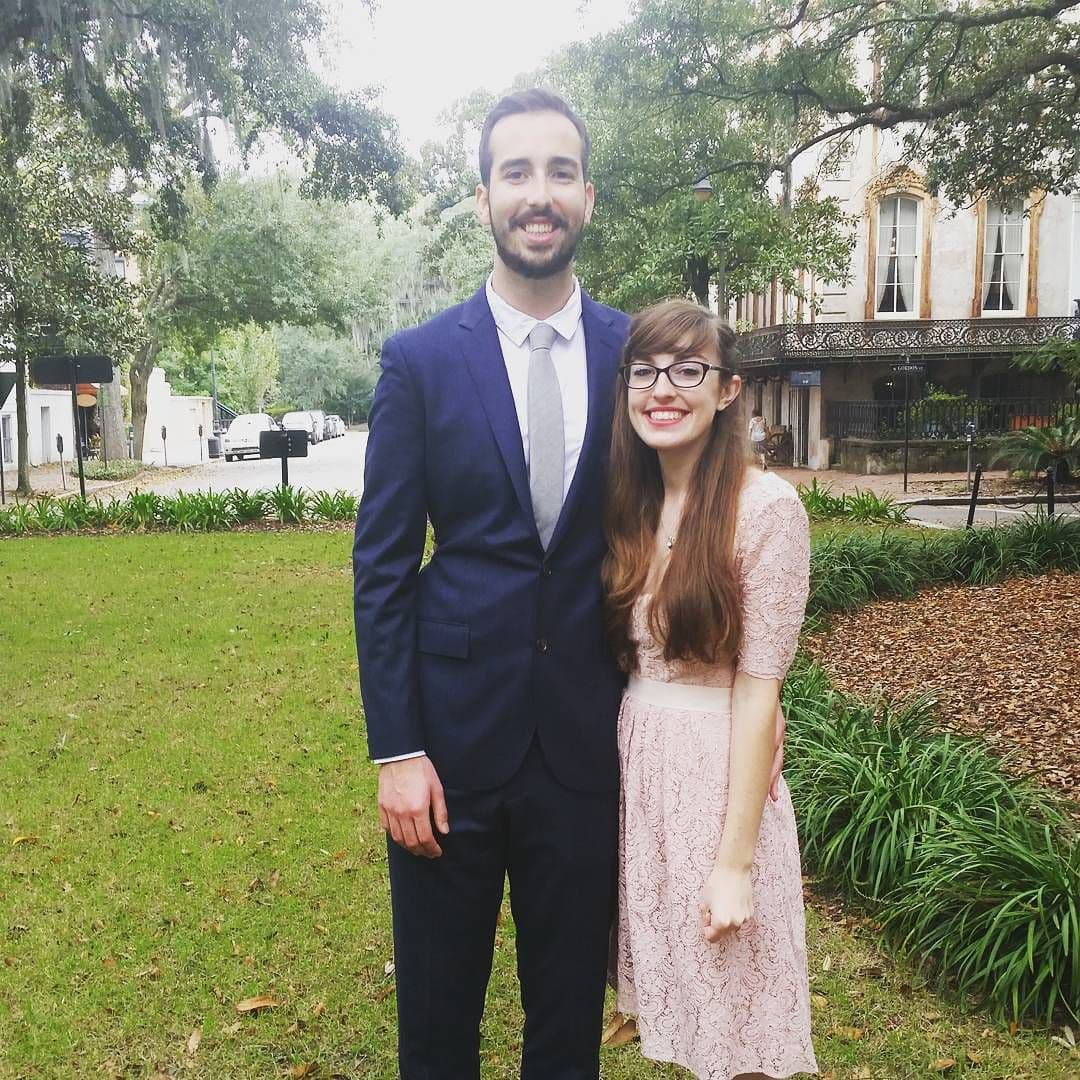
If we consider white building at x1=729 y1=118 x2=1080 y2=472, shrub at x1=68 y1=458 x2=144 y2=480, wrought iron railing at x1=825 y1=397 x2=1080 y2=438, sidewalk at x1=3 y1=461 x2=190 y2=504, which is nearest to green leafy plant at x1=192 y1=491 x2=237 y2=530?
sidewalk at x1=3 y1=461 x2=190 y2=504

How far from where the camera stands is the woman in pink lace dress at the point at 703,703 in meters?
2.15

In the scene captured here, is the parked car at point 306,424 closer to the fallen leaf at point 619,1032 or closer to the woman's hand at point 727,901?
the fallen leaf at point 619,1032

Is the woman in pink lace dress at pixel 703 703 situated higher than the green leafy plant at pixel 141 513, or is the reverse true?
the woman in pink lace dress at pixel 703 703

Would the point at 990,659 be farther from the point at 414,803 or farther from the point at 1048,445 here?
the point at 414,803

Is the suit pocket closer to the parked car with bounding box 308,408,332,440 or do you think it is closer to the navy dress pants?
the navy dress pants

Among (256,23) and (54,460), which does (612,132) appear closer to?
(256,23)

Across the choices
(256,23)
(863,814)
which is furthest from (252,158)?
(863,814)

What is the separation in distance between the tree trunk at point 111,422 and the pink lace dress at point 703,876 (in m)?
Answer: 32.1

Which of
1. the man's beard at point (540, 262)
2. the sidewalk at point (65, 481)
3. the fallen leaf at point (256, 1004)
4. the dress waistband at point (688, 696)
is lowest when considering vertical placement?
the fallen leaf at point (256, 1004)

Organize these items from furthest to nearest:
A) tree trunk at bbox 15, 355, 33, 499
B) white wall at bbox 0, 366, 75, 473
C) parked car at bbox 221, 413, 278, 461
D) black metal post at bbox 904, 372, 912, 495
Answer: parked car at bbox 221, 413, 278, 461
white wall at bbox 0, 366, 75, 473
black metal post at bbox 904, 372, 912, 495
tree trunk at bbox 15, 355, 33, 499

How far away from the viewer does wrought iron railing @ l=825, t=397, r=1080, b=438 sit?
25.8m

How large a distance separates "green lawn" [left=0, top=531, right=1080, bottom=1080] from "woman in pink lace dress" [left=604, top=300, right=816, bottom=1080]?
1.24 m

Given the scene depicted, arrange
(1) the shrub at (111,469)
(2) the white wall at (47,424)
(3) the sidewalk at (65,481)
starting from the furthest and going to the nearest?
(2) the white wall at (47,424) < (1) the shrub at (111,469) < (3) the sidewalk at (65,481)

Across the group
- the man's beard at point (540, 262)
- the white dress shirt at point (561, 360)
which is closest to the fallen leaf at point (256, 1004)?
the white dress shirt at point (561, 360)
